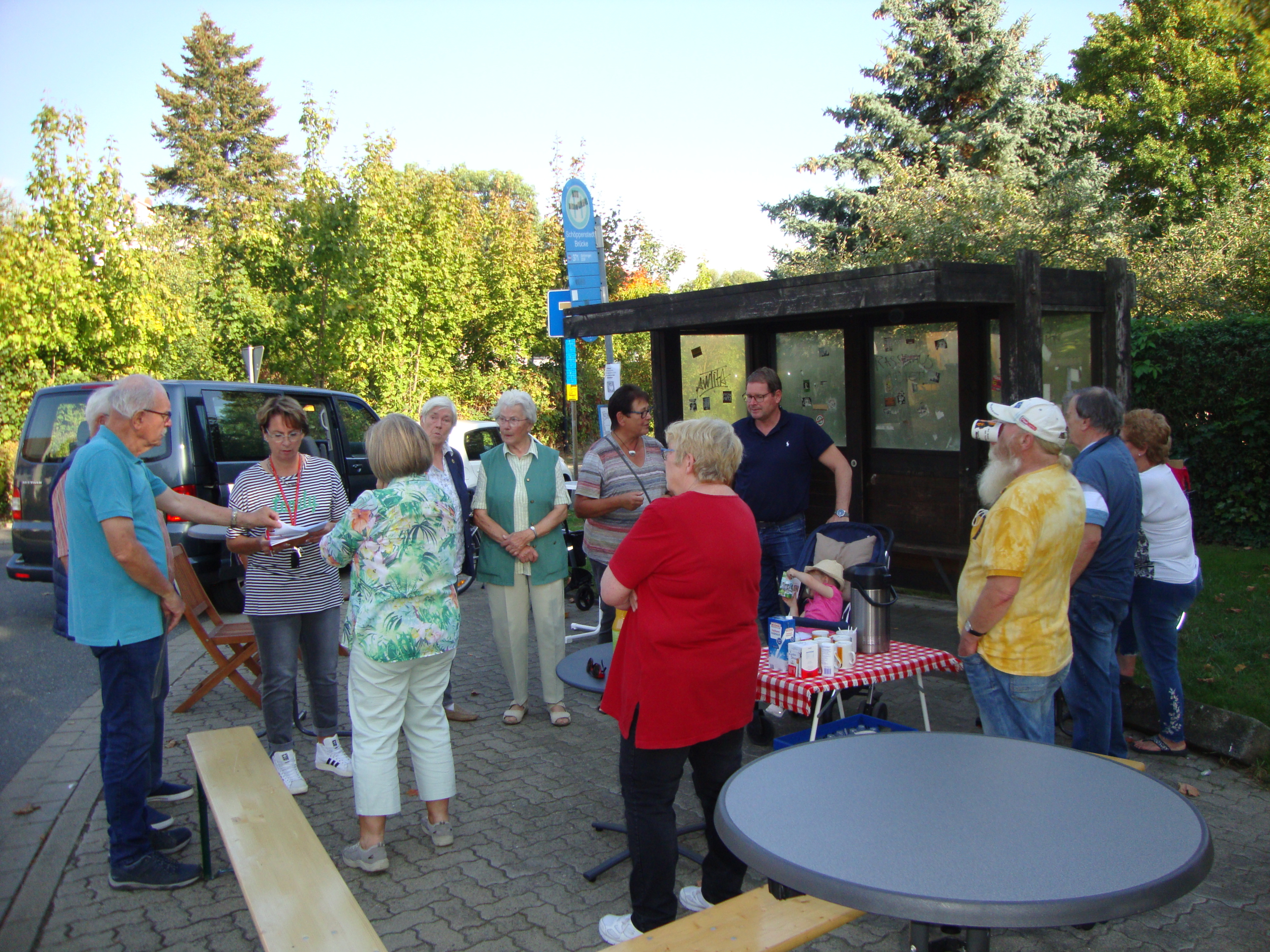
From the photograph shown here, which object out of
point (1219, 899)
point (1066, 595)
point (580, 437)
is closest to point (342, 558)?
point (1066, 595)

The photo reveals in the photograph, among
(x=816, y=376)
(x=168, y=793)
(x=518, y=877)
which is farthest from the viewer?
(x=816, y=376)

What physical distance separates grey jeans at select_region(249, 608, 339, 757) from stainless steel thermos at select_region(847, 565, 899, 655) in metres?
2.46

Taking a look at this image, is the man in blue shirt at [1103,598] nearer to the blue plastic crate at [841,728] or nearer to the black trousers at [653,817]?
the blue plastic crate at [841,728]

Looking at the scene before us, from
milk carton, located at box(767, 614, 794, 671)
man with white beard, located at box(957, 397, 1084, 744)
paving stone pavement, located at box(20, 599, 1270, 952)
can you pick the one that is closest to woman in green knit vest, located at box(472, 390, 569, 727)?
paving stone pavement, located at box(20, 599, 1270, 952)

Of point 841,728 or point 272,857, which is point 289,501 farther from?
point 841,728

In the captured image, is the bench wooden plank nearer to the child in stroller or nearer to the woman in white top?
the child in stroller

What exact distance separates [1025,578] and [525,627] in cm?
290

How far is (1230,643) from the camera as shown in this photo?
5.91m

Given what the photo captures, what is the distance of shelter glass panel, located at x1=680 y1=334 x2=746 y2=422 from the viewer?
785 cm

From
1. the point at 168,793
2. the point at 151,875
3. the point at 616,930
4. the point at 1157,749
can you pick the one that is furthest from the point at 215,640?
the point at 1157,749

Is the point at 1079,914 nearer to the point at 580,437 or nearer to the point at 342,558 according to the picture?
the point at 342,558

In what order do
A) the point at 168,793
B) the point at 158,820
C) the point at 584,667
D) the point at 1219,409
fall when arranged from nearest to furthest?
the point at 158,820 < the point at 584,667 < the point at 168,793 < the point at 1219,409

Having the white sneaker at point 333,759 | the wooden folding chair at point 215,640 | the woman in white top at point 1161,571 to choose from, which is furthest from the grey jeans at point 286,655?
the woman in white top at point 1161,571

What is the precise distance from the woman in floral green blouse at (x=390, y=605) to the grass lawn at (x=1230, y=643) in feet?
12.6
